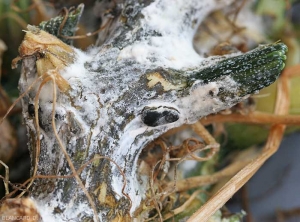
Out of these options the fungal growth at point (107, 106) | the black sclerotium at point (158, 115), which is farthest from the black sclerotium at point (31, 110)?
the black sclerotium at point (158, 115)

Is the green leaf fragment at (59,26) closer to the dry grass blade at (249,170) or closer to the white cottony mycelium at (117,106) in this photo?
the white cottony mycelium at (117,106)

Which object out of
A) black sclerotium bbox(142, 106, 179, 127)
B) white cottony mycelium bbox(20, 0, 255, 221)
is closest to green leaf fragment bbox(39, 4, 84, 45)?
white cottony mycelium bbox(20, 0, 255, 221)

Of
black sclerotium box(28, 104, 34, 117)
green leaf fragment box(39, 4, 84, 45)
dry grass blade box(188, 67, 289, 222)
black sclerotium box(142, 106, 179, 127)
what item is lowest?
dry grass blade box(188, 67, 289, 222)

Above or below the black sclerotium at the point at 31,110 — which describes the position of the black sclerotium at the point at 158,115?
below

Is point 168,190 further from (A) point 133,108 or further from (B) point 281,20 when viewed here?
(B) point 281,20

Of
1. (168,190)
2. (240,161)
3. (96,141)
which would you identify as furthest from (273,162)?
(96,141)

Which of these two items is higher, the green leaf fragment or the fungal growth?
the green leaf fragment

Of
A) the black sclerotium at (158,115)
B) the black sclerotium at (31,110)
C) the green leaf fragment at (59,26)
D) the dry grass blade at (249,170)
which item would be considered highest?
the green leaf fragment at (59,26)

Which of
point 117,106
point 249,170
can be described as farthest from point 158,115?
point 249,170

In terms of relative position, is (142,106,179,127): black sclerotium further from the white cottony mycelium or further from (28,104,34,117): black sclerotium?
(28,104,34,117): black sclerotium
